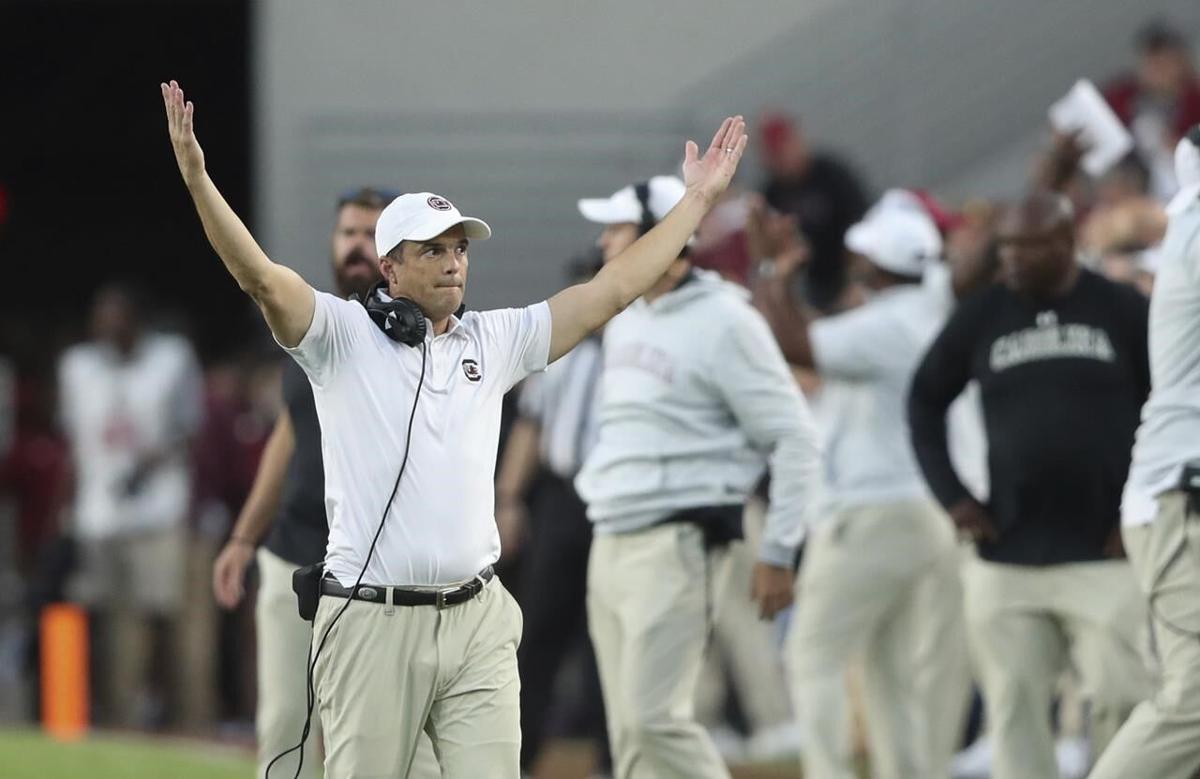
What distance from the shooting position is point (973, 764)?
11.2 metres

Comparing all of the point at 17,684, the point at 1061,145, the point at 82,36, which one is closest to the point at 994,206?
the point at 1061,145

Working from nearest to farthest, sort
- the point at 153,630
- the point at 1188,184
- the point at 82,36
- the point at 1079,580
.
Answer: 1. the point at 1188,184
2. the point at 1079,580
3. the point at 153,630
4. the point at 82,36

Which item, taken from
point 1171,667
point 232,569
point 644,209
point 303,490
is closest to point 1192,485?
point 1171,667

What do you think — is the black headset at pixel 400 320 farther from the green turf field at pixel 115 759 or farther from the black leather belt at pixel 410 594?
the green turf field at pixel 115 759

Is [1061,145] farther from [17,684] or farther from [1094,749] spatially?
[17,684]

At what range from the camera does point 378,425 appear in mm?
6047

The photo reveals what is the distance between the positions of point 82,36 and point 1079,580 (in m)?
15.3

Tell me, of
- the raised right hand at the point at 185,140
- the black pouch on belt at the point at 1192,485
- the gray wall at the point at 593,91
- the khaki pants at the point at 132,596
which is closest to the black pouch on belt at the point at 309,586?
the raised right hand at the point at 185,140

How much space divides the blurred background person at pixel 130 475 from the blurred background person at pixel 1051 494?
25.2 ft

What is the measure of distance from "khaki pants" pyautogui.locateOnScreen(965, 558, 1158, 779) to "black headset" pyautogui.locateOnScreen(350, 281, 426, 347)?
2663mm

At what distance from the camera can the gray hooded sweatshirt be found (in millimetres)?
7840

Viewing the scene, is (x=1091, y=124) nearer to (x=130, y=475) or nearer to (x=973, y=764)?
(x=973, y=764)

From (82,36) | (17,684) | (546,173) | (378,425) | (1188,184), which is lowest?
(17,684)

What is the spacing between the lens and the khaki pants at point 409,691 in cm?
600
